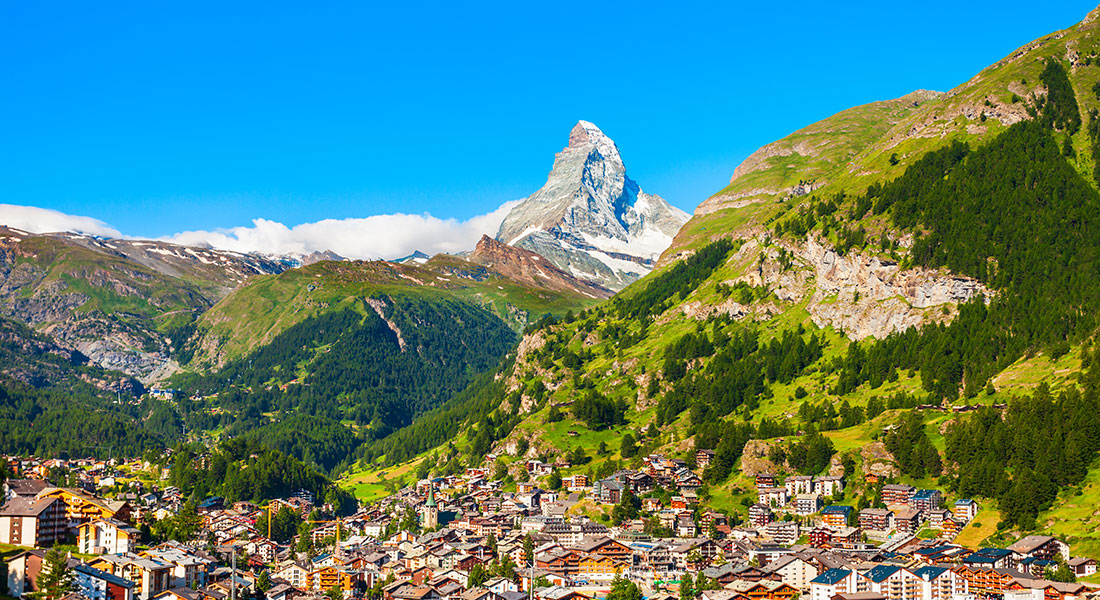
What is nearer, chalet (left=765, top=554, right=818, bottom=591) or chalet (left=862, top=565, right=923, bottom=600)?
chalet (left=862, top=565, right=923, bottom=600)

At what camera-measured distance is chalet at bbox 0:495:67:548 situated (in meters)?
150

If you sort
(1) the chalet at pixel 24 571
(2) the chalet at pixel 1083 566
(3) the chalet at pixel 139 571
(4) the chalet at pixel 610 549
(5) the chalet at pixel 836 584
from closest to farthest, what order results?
1. (1) the chalet at pixel 24 571
2. (3) the chalet at pixel 139 571
3. (5) the chalet at pixel 836 584
4. (2) the chalet at pixel 1083 566
5. (4) the chalet at pixel 610 549

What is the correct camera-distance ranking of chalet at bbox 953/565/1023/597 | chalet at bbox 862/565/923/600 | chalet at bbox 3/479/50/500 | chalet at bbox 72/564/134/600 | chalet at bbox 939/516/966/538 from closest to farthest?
chalet at bbox 72/564/134/600 → chalet at bbox 953/565/1023/597 → chalet at bbox 862/565/923/600 → chalet at bbox 3/479/50/500 → chalet at bbox 939/516/966/538

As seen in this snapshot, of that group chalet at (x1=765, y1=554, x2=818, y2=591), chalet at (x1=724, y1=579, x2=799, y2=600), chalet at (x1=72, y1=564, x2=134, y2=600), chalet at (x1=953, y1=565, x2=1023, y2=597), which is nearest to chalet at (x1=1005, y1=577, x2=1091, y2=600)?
chalet at (x1=953, y1=565, x2=1023, y2=597)

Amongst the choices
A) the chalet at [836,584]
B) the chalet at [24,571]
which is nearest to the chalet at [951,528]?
the chalet at [836,584]

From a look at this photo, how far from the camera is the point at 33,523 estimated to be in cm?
15138

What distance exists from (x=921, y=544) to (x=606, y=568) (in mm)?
52389

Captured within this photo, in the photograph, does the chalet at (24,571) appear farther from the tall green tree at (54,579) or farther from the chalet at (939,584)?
the chalet at (939,584)

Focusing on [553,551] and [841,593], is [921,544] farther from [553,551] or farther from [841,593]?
[553,551]

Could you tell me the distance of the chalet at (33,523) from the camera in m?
150

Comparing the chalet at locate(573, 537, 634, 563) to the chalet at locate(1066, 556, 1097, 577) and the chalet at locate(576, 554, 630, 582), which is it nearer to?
the chalet at locate(576, 554, 630, 582)

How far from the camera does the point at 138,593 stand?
14500cm

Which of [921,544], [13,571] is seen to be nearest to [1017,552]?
[921,544]

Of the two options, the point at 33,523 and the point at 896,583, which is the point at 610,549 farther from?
the point at 33,523
